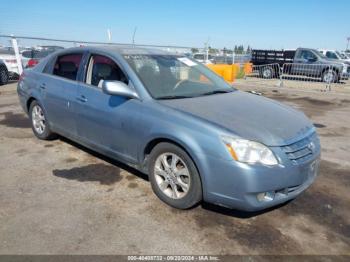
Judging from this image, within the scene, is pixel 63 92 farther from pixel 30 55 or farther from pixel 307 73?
pixel 307 73

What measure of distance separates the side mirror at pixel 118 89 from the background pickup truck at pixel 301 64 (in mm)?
15227

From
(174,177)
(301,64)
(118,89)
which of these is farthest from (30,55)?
(301,64)

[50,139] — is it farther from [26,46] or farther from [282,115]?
[26,46]

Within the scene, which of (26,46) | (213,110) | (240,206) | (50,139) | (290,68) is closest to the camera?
(240,206)

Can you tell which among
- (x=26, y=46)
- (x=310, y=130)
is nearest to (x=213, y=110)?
(x=310, y=130)

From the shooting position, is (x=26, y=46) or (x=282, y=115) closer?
(x=282, y=115)

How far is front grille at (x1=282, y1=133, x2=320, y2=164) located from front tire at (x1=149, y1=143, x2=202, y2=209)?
2.88 ft

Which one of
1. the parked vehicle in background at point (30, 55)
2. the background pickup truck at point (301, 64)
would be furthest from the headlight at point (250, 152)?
the background pickup truck at point (301, 64)

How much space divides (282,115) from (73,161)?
288 cm

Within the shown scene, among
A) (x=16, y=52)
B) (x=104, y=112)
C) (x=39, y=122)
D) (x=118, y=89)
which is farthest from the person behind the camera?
(x=16, y=52)

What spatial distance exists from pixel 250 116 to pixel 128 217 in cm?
160

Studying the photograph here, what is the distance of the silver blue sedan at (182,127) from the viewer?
9.84 ft

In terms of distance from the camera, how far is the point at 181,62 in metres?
4.63

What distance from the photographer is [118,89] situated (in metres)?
3.64
